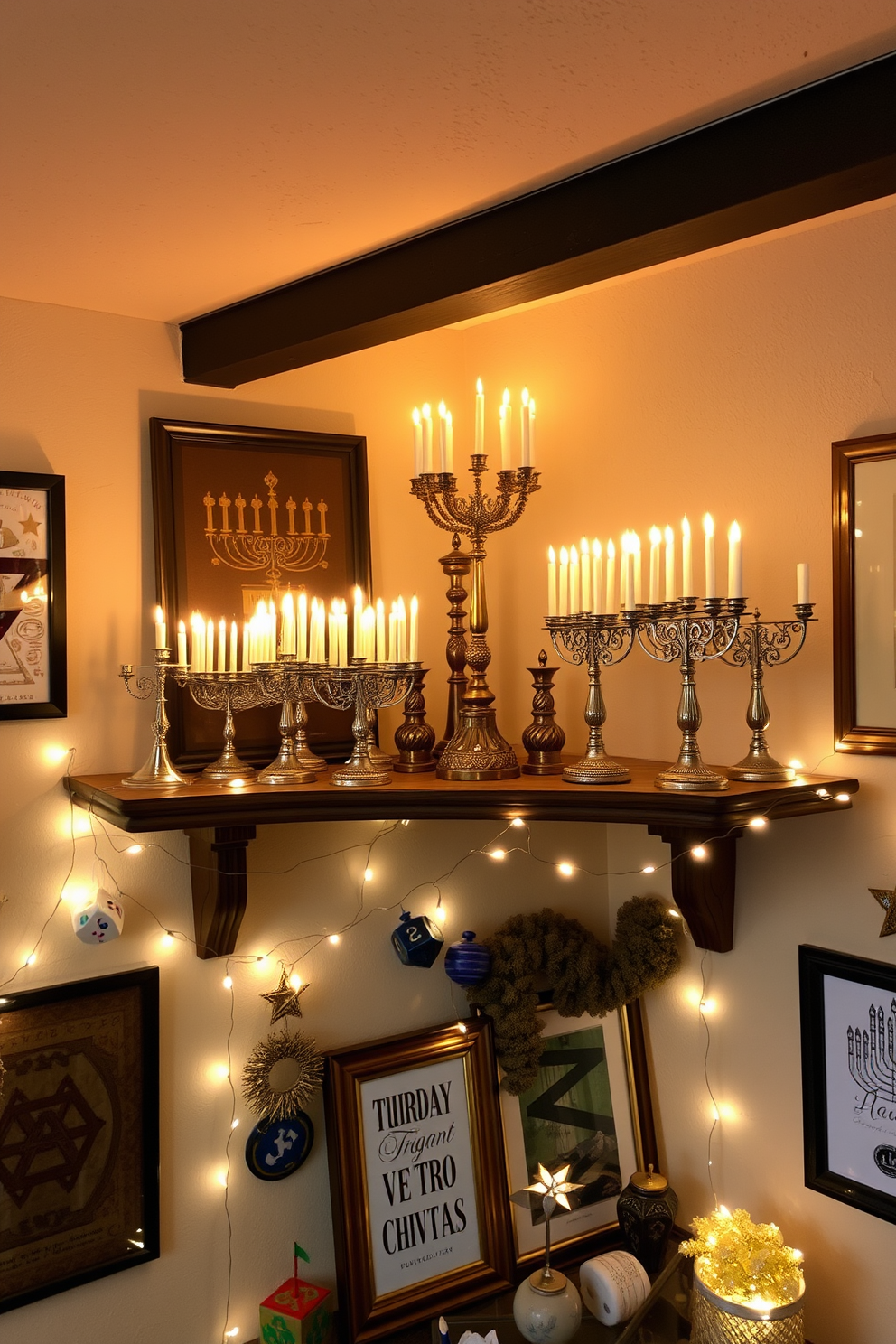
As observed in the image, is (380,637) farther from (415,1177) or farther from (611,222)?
(415,1177)

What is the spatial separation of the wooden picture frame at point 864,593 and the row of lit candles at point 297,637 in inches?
28.1

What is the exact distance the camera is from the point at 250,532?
201 centimetres

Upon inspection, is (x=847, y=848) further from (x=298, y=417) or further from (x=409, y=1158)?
(x=298, y=417)

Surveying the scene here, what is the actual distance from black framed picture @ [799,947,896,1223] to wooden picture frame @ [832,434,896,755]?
15.4 inches

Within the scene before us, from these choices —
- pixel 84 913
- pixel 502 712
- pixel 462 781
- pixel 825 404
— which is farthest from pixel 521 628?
pixel 84 913

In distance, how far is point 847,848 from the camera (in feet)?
5.85

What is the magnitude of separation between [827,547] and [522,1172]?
4.39 feet

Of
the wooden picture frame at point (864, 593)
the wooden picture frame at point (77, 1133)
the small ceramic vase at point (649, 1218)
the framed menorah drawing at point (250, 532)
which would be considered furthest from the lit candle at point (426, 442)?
the small ceramic vase at point (649, 1218)

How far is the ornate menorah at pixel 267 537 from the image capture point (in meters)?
1.98

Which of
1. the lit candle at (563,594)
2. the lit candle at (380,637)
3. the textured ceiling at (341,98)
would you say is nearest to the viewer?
the textured ceiling at (341,98)

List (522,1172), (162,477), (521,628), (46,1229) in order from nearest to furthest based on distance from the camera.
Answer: (46,1229), (162,477), (522,1172), (521,628)

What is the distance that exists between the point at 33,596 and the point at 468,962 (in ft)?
3.50

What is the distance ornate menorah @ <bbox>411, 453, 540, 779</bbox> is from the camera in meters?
1.81

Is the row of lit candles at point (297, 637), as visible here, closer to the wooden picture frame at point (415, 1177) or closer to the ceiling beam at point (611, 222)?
the ceiling beam at point (611, 222)
